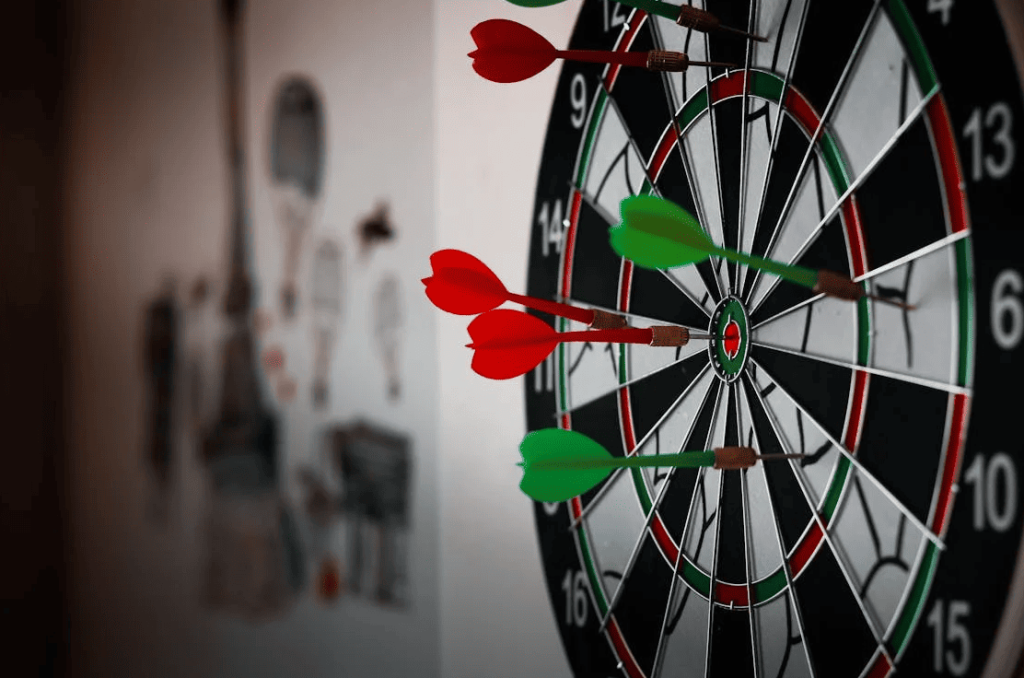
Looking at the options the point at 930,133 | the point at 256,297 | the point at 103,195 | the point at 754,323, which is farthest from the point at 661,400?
the point at 103,195

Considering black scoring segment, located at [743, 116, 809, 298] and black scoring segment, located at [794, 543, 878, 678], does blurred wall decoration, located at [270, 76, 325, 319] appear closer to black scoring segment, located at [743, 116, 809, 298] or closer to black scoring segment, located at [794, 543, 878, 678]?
black scoring segment, located at [743, 116, 809, 298]

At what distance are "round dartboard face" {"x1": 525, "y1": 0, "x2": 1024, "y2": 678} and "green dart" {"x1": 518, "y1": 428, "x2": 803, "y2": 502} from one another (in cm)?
7

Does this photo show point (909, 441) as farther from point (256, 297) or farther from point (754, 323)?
point (256, 297)

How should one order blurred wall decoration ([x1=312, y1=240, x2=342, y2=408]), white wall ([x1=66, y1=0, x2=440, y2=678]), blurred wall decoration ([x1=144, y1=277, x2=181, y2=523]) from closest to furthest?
white wall ([x1=66, y1=0, x2=440, y2=678]) < blurred wall decoration ([x1=312, y1=240, x2=342, y2=408]) < blurred wall decoration ([x1=144, y1=277, x2=181, y2=523])

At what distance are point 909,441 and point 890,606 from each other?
14 cm

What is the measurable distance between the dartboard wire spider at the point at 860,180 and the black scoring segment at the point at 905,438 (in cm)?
11

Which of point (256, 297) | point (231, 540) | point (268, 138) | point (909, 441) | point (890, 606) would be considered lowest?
point (231, 540)

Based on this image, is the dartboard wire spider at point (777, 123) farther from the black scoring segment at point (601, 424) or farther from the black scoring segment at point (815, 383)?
the black scoring segment at point (601, 424)

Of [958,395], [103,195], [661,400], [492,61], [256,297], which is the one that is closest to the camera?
[958,395]

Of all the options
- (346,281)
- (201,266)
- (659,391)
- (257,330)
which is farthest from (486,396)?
(201,266)

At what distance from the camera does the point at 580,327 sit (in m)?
1.27

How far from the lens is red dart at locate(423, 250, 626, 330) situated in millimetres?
959

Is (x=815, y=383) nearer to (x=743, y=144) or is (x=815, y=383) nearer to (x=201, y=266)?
(x=743, y=144)

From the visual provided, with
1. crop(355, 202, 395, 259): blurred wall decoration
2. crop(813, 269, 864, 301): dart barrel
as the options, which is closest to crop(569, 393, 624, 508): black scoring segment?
crop(813, 269, 864, 301): dart barrel
